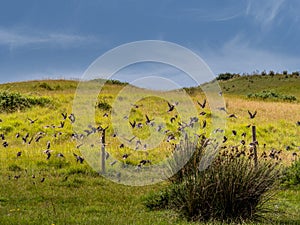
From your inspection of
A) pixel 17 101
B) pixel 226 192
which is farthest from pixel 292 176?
pixel 17 101

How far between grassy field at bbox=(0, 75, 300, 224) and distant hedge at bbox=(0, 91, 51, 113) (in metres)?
0.57

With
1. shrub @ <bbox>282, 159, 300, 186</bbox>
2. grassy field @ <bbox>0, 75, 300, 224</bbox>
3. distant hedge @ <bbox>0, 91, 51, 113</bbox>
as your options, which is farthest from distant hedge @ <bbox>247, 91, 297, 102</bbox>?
shrub @ <bbox>282, 159, 300, 186</bbox>

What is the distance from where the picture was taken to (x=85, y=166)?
1386 centimetres

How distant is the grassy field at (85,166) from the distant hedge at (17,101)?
22.4 inches

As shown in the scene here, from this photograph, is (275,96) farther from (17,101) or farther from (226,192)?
(226,192)

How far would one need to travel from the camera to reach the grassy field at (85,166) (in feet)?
26.4

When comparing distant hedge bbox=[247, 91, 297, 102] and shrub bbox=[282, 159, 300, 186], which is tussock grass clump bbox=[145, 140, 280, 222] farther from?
distant hedge bbox=[247, 91, 297, 102]

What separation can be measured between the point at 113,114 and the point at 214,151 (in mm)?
13604

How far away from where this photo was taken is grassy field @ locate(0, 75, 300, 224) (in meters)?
8.05

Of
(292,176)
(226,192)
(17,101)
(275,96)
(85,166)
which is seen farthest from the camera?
(275,96)

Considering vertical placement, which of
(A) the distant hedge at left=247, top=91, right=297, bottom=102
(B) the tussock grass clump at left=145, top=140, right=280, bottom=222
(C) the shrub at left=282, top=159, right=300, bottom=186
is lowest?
(C) the shrub at left=282, top=159, right=300, bottom=186

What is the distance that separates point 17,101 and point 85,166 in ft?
41.6

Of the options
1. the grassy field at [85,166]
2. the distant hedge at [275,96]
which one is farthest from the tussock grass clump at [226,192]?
the distant hedge at [275,96]

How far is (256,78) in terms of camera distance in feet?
182
